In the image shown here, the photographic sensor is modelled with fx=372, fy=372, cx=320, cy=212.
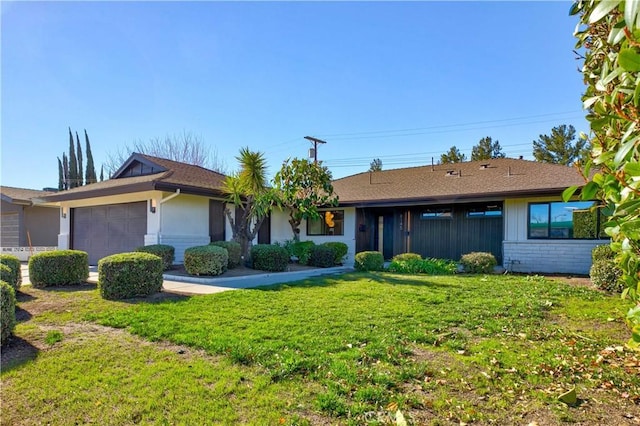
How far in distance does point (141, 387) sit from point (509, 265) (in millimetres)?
12151

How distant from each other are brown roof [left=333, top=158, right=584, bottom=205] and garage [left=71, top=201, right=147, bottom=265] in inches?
314

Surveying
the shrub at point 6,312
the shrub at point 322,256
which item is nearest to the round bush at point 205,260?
the shrub at point 322,256

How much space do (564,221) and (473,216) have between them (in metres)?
3.19

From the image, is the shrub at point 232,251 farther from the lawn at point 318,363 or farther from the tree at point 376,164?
the tree at point 376,164

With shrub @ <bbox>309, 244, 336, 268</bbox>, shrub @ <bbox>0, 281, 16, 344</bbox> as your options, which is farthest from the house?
shrub @ <bbox>0, 281, 16, 344</bbox>

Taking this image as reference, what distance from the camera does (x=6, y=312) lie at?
4559 millimetres

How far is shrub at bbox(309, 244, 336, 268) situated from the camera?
1352cm

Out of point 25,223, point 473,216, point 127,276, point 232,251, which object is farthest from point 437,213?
point 25,223

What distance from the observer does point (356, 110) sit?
1917cm

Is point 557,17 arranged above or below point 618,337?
above

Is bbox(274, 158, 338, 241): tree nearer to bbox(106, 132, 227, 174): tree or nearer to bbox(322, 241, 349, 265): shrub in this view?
bbox(322, 241, 349, 265): shrub

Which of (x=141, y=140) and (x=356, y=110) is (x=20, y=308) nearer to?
(x=356, y=110)

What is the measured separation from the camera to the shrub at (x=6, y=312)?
4.45m

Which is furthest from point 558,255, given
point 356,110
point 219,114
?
point 219,114
